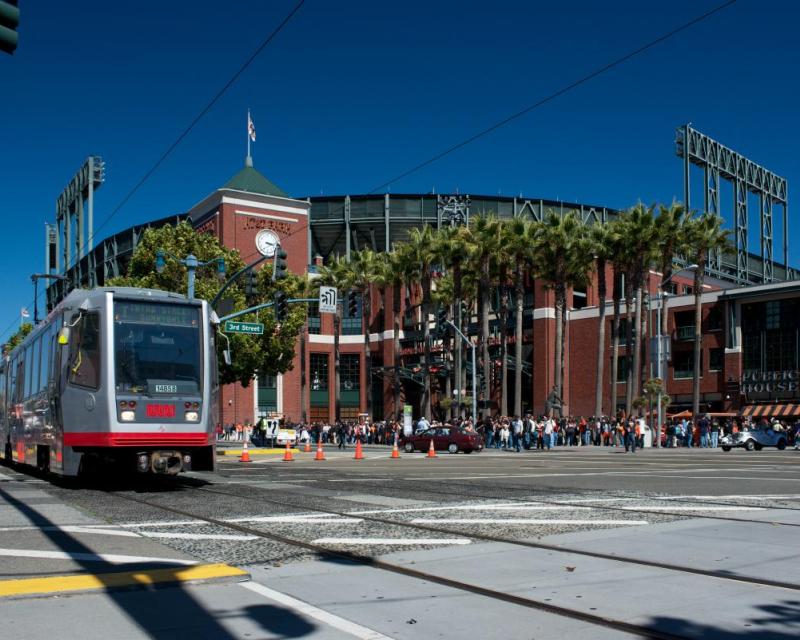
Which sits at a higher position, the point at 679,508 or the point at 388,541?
the point at 388,541

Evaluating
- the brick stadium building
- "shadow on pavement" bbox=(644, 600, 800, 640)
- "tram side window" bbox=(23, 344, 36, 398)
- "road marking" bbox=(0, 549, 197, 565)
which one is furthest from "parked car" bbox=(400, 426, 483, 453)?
"shadow on pavement" bbox=(644, 600, 800, 640)

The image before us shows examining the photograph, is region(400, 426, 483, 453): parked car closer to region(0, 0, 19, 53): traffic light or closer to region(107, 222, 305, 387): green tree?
region(107, 222, 305, 387): green tree

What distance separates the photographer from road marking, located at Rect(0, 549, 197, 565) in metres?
8.41

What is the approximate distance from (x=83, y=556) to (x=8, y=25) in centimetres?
495

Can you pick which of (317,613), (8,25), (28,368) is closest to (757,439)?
Answer: (28,368)

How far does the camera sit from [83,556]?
870cm

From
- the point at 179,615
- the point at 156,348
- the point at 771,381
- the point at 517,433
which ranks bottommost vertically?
the point at 517,433

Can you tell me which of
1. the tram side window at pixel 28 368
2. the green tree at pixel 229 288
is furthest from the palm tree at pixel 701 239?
the tram side window at pixel 28 368

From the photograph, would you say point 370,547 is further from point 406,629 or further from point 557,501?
point 557,501

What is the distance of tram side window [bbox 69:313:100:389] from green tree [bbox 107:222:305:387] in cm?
2680

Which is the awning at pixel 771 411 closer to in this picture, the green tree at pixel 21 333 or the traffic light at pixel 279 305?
the traffic light at pixel 279 305

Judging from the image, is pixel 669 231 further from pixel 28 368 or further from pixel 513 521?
pixel 513 521

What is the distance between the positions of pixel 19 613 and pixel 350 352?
264 feet

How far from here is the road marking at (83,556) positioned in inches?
331
